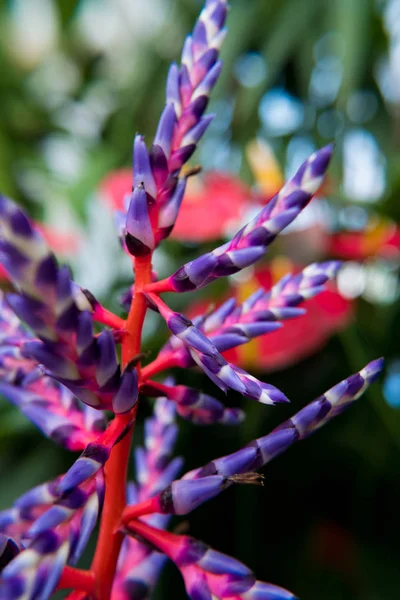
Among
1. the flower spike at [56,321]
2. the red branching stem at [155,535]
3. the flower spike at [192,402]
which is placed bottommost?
the red branching stem at [155,535]

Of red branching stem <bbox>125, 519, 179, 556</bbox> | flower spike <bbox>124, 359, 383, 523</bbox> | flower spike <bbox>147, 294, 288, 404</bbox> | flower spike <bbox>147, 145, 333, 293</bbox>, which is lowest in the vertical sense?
red branching stem <bbox>125, 519, 179, 556</bbox>

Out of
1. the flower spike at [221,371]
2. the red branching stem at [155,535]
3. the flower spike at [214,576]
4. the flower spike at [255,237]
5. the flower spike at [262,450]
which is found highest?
the flower spike at [255,237]

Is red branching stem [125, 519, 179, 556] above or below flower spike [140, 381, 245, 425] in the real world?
below

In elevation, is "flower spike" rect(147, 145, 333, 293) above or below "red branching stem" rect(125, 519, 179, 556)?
above

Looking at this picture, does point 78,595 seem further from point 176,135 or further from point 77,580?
point 176,135

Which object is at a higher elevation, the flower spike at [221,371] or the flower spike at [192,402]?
the flower spike at [221,371]

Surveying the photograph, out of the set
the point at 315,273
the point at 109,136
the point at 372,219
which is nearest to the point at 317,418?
the point at 315,273

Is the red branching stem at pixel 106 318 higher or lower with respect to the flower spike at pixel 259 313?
higher
